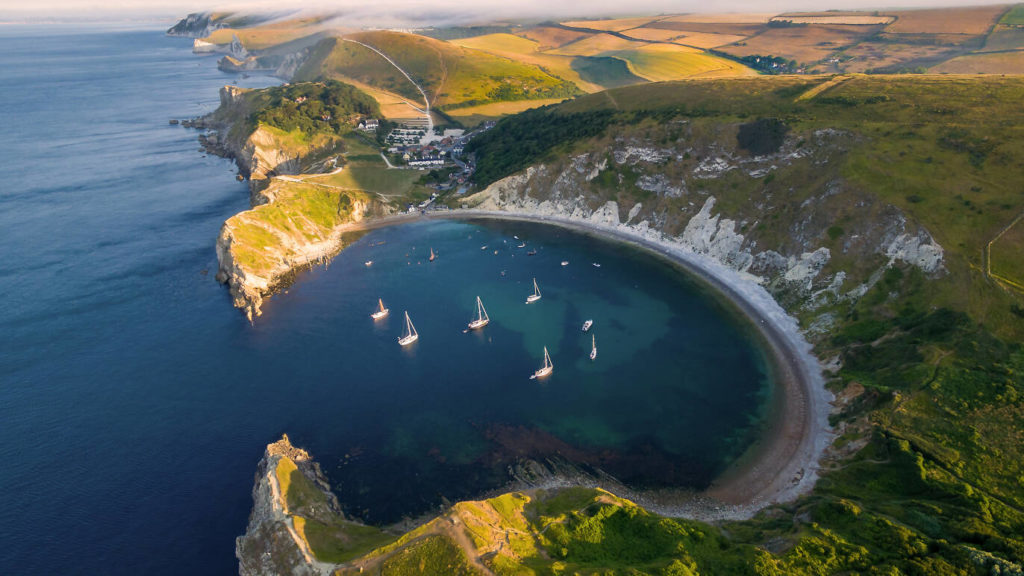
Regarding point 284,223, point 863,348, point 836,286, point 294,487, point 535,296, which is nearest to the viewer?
point 294,487

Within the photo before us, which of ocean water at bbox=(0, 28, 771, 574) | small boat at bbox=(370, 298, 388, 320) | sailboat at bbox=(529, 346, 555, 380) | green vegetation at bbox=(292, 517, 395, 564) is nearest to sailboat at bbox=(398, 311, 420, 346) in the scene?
ocean water at bbox=(0, 28, 771, 574)

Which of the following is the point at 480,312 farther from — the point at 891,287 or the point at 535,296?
the point at 891,287

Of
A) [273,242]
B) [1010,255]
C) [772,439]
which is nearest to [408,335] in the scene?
[273,242]

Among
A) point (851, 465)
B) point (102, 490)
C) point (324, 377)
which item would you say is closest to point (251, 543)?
point (102, 490)

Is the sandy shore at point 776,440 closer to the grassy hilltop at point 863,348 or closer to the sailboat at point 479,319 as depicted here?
the grassy hilltop at point 863,348

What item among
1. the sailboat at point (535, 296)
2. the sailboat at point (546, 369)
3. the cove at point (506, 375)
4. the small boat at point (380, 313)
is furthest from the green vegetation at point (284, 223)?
the sailboat at point (546, 369)

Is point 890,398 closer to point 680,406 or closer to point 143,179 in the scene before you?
point 680,406
